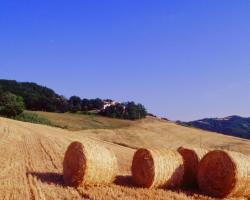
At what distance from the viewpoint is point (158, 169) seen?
1243 cm

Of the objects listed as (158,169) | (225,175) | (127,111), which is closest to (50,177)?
(158,169)

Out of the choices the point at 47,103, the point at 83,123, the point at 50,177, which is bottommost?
the point at 50,177

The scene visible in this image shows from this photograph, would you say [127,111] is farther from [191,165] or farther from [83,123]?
[191,165]

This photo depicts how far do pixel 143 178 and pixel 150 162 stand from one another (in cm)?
43

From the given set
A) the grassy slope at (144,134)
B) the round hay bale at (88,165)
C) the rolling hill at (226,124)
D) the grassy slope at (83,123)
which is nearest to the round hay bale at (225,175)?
the round hay bale at (88,165)

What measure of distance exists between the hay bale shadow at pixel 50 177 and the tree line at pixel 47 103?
119 feet

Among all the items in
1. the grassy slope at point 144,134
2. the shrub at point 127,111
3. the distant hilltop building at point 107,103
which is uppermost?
the distant hilltop building at point 107,103

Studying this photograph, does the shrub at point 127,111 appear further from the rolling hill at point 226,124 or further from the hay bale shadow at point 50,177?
the hay bale shadow at point 50,177

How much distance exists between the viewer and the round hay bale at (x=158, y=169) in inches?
488

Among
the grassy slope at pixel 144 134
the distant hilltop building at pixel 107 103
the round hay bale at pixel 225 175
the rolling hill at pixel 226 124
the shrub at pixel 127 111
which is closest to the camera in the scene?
the round hay bale at pixel 225 175

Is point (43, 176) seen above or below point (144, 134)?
below

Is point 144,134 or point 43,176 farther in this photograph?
point 144,134

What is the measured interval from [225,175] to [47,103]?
5854 cm

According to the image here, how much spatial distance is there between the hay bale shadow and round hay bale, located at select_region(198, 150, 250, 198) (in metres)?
3.46
